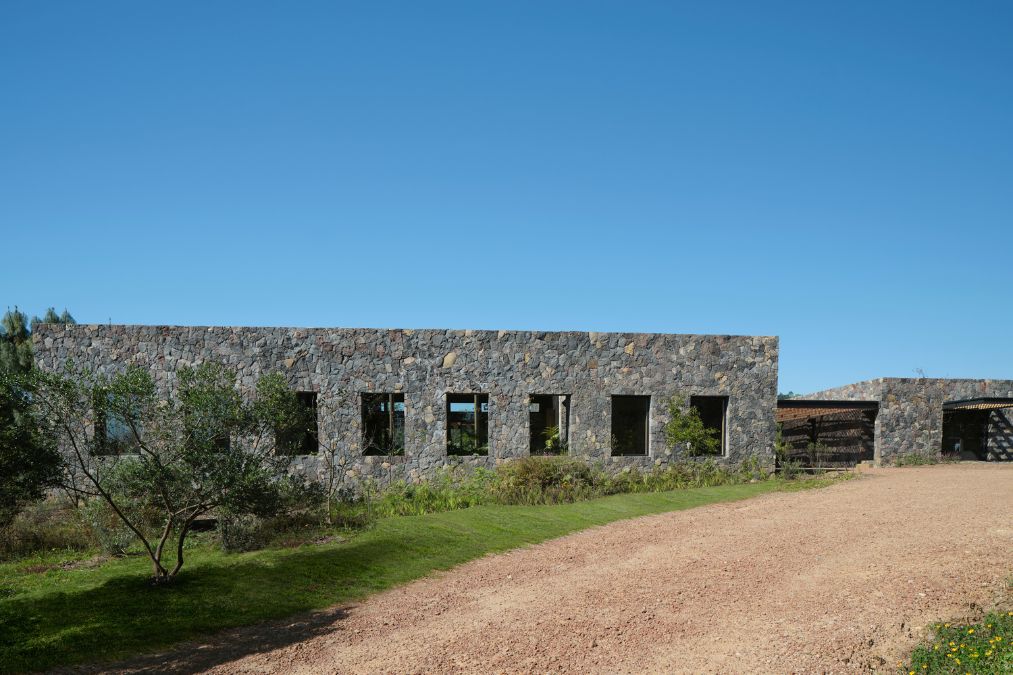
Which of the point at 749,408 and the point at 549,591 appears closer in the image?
the point at 549,591

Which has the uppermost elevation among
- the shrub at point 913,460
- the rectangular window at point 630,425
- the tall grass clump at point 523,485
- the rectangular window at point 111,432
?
the rectangular window at point 111,432

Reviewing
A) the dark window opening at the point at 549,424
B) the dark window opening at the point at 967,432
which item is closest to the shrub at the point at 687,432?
the dark window opening at the point at 549,424

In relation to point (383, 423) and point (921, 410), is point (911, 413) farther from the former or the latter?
point (383, 423)

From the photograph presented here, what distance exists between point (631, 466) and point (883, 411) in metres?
11.4

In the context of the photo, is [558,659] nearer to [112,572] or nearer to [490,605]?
[490,605]

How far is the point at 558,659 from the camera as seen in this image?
7.12 metres

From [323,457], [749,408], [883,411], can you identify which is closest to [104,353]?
[323,457]

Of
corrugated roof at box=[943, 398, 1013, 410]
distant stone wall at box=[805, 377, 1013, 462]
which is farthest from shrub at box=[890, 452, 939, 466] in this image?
corrugated roof at box=[943, 398, 1013, 410]

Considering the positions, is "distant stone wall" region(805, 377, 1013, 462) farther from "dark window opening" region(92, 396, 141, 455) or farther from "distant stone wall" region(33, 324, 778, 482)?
"dark window opening" region(92, 396, 141, 455)

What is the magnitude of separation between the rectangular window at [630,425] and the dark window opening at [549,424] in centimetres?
149

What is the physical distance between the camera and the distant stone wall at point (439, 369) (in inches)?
704

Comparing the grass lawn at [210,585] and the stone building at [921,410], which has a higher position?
the stone building at [921,410]

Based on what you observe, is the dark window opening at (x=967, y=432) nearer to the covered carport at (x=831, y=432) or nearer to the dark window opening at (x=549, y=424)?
the covered carport at (x=831, y=432)

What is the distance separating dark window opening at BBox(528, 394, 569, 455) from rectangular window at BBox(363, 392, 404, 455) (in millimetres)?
3354
